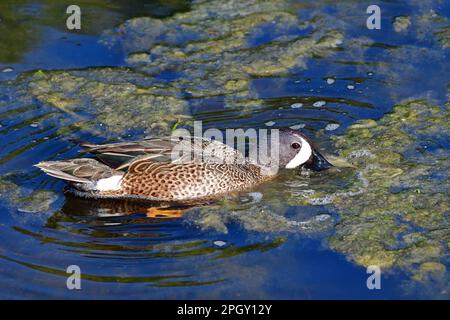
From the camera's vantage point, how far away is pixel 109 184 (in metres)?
6.55

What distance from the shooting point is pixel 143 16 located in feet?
29.9

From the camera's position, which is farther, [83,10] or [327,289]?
[83,10]

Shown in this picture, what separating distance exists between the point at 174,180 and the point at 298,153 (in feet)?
3.65

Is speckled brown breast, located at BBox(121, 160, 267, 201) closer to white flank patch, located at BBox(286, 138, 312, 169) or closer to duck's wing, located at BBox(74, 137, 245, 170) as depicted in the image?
duck's wing, located at BBox(74, 137, 245, 170)

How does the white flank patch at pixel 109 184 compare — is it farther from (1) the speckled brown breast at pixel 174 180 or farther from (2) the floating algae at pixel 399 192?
(2) the floating algae at pixel 399 192

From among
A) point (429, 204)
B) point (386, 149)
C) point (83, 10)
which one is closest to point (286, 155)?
point (386, 149)

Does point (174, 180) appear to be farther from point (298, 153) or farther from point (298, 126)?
point (298, 126)

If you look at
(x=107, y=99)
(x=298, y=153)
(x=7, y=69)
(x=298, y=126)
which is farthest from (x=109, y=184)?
(x=7, y=69)

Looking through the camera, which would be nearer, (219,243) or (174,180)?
(219,243)

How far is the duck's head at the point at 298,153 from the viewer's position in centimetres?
683

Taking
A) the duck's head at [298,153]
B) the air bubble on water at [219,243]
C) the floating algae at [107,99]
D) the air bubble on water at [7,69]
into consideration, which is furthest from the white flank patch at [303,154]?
the air bubble on water at [7,69]

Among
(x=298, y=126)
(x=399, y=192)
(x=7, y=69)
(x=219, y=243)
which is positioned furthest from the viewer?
(x=7, y=69)
